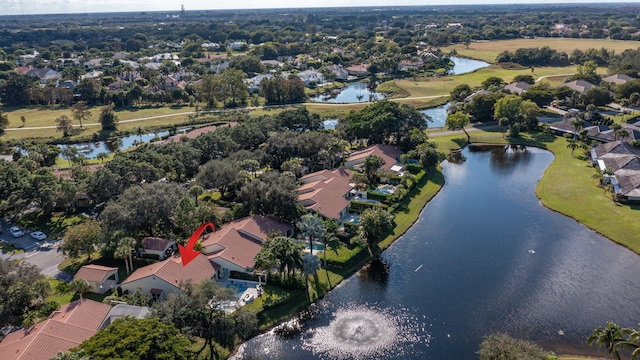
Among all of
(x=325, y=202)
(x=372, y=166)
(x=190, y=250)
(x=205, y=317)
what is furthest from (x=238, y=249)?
(x=372, y=166)

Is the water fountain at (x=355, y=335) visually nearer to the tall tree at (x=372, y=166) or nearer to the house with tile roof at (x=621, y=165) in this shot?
the tall tree at (x=372, y=166)

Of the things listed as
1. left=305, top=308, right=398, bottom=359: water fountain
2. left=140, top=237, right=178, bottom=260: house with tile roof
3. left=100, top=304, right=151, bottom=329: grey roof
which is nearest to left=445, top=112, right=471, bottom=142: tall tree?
left=305, top=308, right=398, bottom=359: water fountain

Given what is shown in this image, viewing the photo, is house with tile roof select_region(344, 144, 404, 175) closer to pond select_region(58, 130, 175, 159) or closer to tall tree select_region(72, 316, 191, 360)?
tall tree select_region(72, 316, 191, 360)

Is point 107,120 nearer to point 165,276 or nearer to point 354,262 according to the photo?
point 165,276

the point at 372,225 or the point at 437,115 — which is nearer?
the point at 372,225

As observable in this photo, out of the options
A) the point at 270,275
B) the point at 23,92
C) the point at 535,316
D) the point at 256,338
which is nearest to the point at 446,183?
the point at 535,316

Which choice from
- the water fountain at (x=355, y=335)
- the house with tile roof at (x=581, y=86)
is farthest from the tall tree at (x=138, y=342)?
the house with tile roof at (x=581, y=86)

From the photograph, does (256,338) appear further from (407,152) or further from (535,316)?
(407,152)
